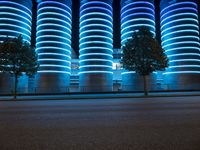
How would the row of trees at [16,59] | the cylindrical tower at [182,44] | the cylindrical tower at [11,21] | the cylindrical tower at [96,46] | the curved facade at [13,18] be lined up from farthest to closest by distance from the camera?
1. the cylindrical tower at [96,46]
2. the cylindrical tower at [182,44]
3. the curved facade at [13,18]
4. the cylindrical tower at [11,21]
5. the row of trees at [16,59]

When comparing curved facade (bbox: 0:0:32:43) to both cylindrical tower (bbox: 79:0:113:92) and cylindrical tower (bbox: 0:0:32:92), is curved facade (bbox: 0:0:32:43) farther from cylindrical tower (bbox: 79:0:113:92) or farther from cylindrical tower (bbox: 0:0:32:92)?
cylindrical tower (bbox: 79:0:113:92)

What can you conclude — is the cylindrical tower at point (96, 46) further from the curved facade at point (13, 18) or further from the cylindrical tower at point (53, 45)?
the curved facade at point (13, 18)

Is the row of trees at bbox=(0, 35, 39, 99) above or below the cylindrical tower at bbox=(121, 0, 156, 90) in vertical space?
below

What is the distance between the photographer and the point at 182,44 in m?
61.9

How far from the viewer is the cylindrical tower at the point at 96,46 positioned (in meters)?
60.9

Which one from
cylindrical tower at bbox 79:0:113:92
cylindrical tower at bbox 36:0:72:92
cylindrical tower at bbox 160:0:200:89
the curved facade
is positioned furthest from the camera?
cylindrical tower at bbox 79:0:113:92

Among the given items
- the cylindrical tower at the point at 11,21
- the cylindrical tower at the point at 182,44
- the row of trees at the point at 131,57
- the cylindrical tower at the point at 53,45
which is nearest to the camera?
the row of trees at the point at 131,57

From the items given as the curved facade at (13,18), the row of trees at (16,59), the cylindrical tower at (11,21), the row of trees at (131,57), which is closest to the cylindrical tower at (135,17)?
the row of trees at (131,57)

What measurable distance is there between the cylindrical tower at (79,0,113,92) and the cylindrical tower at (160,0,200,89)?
2037cm

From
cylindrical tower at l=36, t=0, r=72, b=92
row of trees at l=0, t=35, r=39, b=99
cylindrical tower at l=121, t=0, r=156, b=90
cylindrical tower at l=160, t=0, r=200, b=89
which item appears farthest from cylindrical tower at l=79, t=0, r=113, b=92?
row of trees at l=0, t=35, r=39, b=99

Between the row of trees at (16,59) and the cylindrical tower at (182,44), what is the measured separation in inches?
1818

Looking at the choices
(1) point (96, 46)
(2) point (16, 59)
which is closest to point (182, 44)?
(1) point (96, 46)

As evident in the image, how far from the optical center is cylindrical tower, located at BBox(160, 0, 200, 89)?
197 ft

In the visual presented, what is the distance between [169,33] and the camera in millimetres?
65562
